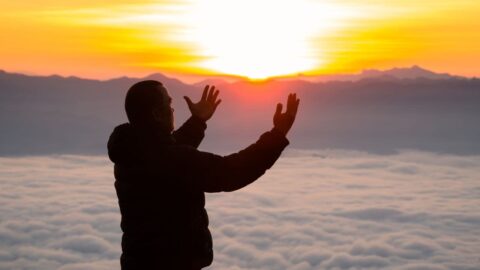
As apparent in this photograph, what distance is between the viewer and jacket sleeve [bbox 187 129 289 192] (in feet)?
14.6

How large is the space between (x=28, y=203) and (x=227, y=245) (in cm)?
3048

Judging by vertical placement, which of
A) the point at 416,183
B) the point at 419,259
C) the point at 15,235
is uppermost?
the point at 416,183

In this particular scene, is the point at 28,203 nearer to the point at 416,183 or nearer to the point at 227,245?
the point at 227,245

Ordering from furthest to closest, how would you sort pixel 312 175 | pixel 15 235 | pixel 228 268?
pixel 312 175 → pixel 15 235 → pixel 228 268

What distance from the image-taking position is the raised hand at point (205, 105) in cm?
555

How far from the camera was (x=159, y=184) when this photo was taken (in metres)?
4.76

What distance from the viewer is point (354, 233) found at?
332ft

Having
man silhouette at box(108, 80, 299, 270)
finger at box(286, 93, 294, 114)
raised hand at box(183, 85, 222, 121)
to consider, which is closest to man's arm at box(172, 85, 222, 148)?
raised hand at box(183, 85, 222, 121)

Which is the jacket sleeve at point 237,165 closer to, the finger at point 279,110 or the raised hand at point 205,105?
the finger at point 279,110

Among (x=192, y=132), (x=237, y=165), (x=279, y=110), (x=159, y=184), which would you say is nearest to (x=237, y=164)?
(x=237, y=165)

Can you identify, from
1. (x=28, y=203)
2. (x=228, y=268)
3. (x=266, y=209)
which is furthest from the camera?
(x=266, y=209)

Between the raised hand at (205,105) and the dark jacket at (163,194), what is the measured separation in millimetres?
809

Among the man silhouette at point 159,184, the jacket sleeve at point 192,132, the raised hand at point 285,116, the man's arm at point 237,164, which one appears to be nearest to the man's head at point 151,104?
the man silhouette at point 159,184

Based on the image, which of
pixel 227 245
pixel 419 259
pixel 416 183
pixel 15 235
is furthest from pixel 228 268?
pixel 416 183
